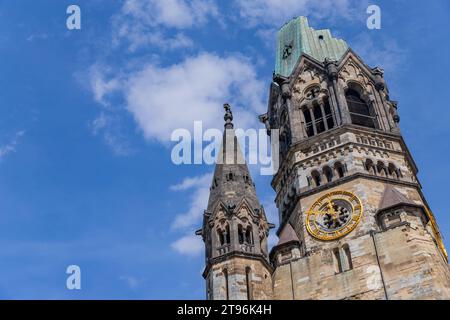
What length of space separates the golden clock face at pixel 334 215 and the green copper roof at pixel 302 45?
12144 mm

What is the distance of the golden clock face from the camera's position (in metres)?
38.0

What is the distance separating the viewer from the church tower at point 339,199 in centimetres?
3516

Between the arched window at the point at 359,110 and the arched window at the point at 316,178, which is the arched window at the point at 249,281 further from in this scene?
the arched window at the point at 359,110

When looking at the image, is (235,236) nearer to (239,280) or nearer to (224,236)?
(224,236)

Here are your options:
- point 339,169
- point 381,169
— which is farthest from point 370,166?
point 339,169

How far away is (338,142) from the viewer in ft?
139

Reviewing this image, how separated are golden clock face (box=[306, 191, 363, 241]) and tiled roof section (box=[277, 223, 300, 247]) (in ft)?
3.03

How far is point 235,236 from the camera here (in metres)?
36.0

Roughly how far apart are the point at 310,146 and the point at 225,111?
5.96m

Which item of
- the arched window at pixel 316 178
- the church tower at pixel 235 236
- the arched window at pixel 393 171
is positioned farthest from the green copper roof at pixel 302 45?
the church tower at pixel 235 236

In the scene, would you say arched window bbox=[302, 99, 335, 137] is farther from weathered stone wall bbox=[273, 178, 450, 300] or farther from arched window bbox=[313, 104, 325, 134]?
weathered stone wall bbox=[273, 178, 450, 300]
